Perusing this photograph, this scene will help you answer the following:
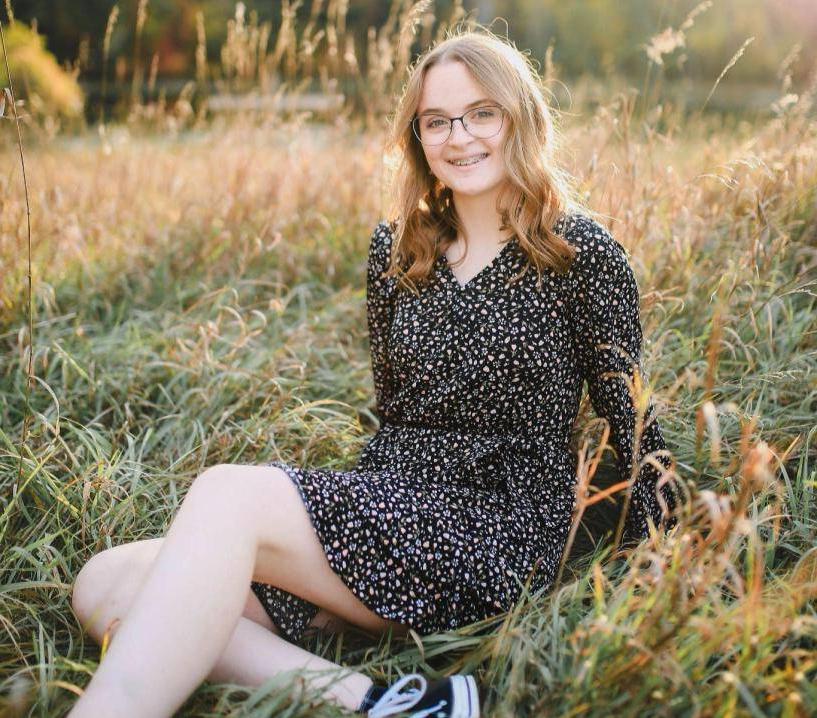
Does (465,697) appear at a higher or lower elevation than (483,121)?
lower

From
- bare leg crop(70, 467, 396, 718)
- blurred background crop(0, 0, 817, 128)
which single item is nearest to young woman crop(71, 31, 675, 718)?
bare leg crop(70, 467, 396, 718)

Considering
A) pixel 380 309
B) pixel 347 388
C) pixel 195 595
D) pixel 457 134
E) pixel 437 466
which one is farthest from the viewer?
pixel 347 388

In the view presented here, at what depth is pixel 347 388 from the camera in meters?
2.59

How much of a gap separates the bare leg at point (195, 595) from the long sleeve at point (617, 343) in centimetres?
76

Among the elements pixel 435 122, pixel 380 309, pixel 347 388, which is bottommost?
pixel 347 388

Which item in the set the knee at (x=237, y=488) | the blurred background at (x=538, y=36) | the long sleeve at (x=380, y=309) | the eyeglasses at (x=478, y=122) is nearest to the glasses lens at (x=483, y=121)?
the eyeglasses at (x=478, y=122)

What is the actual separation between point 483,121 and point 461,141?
0.07 metres

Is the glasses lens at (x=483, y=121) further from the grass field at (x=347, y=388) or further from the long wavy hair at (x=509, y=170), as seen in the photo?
the grass field at (x=347, y=388)

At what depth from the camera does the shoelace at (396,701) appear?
1.38 m

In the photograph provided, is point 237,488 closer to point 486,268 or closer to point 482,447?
point 482,447

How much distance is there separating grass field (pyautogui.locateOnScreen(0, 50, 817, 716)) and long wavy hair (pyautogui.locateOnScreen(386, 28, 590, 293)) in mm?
446

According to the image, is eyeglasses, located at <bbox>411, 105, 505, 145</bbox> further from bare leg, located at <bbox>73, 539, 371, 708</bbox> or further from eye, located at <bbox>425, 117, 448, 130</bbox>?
bare leg, located at <bbox>73, 539, 371, 708</bbox>

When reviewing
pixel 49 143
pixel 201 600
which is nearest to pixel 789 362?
pixel 201 600

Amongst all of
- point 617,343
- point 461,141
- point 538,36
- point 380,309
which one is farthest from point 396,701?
point 538,36
